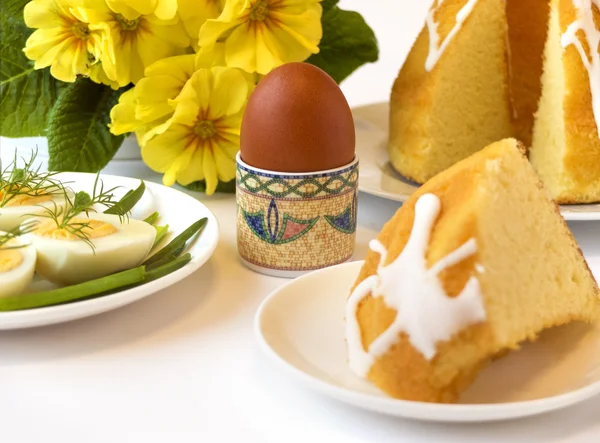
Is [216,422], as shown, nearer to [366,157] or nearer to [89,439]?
[89,439]

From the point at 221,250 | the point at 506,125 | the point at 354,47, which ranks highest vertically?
the point at 354,47

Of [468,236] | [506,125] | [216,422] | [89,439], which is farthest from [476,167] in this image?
[506,125]

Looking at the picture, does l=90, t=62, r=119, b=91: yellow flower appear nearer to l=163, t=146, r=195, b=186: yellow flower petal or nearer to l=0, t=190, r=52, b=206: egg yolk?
l=163, t=146, r=195, b=186: yellow flower petal

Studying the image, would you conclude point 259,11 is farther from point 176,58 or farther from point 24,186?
point 24,186

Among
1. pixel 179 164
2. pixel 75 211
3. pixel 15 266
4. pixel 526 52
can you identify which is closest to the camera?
pixel 15 266

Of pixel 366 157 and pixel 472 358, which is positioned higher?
pixel 472 358

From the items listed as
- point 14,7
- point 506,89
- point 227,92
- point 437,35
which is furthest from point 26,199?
point 506,89

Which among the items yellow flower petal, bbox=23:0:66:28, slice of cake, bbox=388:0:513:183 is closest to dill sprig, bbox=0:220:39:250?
yellow flower petal, bbox=23:0:66:28

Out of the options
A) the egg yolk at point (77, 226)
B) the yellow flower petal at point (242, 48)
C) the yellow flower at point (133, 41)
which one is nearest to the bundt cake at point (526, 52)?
the yellow flower petal at point (242, 48)
